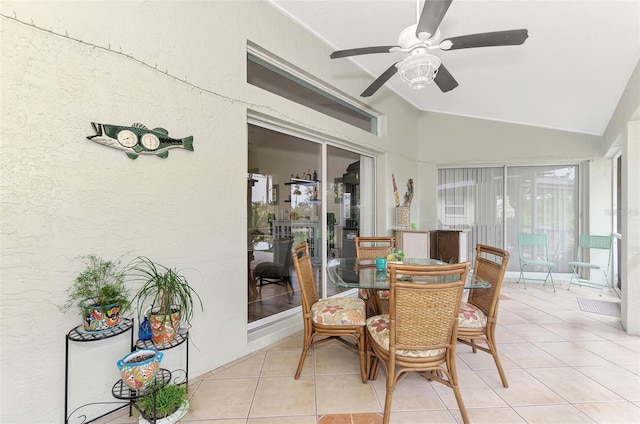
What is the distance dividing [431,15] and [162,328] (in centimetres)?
248

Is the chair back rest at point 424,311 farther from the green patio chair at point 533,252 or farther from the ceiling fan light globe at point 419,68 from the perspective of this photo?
the green patio chair at point 533,252

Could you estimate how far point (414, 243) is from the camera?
4445 mm

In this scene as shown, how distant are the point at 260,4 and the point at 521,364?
12.7 ft

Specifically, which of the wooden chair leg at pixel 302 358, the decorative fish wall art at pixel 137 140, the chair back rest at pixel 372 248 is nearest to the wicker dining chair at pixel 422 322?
the wooden chair leg at pixel 302 358

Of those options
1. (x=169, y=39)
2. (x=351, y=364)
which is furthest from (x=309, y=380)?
(x=169, y=39)

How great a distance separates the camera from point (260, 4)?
2.64m

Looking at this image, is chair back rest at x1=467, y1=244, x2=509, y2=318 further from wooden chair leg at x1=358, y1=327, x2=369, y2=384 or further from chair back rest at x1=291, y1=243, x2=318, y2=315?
chair back rest at x1=291, y1=243, x2=318, y2=315

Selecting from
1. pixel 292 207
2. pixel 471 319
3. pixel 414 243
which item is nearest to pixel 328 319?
A: pixel 471 319

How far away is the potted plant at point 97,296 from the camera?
1.57 metres

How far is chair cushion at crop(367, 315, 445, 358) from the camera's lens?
170 centimetres

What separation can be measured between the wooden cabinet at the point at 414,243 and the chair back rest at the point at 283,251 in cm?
200

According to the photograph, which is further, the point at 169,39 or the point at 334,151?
the point at 334,151

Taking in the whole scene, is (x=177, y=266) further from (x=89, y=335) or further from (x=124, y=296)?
(x=89, y=335)

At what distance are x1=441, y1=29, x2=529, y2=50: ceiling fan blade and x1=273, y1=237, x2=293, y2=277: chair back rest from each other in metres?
2.34
